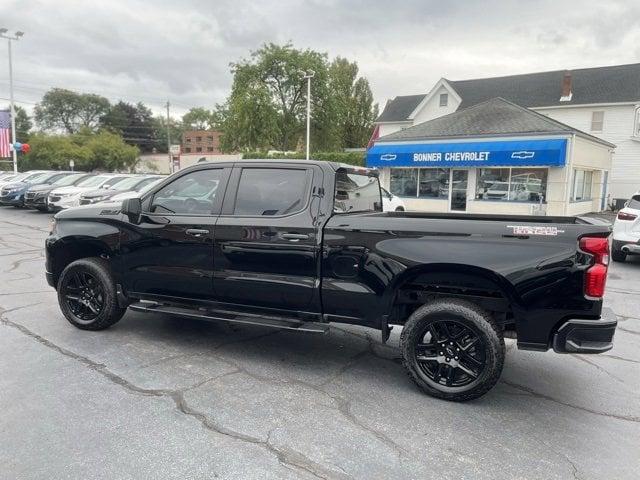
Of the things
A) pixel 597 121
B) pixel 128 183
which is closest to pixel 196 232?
pixel 128 183

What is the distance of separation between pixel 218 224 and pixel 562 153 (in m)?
18.4

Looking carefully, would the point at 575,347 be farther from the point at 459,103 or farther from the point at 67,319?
the point at 459,103

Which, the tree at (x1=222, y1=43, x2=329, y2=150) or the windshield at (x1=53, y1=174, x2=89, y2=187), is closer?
the windshield at (x1=53, y1=174, x2=89, y2=187)

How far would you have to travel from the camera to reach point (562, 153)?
63.2 feet

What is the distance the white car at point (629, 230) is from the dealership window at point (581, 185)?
1235 centimetres

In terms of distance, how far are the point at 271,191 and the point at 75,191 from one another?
1492 cm

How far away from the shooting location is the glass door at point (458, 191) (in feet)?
74.0

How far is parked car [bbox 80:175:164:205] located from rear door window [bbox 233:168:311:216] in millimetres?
11796

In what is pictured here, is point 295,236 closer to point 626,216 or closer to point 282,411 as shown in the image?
point 282,411

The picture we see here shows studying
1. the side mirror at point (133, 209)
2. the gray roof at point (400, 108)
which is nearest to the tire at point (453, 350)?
the side mirror at point (133, 209)

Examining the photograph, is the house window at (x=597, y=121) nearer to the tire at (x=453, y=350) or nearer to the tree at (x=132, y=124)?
the tire at (x=453, y=350)

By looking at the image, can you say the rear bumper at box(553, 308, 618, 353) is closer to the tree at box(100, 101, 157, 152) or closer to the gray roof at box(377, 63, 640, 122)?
the gray roof at box(377, 63, 640, 122)

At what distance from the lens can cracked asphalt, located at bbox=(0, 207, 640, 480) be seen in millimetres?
2961

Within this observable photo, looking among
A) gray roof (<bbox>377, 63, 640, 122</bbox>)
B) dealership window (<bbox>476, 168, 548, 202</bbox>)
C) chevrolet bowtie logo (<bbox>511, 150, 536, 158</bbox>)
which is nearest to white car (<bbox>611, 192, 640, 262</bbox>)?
chevrolet bowtie logo (<bbox>511, 150, 536, 158</bbox>)
